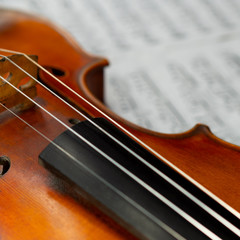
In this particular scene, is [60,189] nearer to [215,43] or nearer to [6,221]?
[6,221]

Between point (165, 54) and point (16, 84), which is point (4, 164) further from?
point (165, 54)

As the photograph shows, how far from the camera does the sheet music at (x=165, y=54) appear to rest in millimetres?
787

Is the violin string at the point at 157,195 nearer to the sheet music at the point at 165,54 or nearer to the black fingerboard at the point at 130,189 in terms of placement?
the black fingerboard at the point at 130,189

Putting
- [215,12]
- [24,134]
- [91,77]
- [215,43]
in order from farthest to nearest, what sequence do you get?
[215,12], [215,43], [91,77], [24,134]

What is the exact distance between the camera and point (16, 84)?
55cm

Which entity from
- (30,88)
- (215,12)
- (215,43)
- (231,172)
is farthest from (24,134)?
(215,12)

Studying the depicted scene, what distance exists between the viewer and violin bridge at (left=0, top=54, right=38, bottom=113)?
0.52 meters

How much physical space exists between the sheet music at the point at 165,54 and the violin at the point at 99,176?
0.23 meters

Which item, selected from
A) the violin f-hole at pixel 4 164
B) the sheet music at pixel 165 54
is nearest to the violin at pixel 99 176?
the violin f-hole at pixel 4 164

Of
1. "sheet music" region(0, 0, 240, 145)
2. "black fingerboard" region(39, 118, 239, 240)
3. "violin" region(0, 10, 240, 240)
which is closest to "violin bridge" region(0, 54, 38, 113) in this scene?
"violin" region(0, 10, 240, 240)

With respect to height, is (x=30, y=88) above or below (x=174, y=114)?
above

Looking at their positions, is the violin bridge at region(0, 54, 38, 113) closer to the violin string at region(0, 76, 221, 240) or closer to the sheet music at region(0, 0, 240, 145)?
the violin string at region(0, 76, 221, 240)

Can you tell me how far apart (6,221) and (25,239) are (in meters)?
0.03

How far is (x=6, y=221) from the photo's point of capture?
0.40 metres
